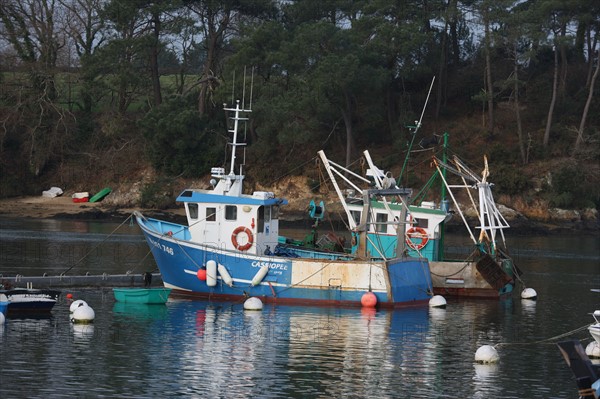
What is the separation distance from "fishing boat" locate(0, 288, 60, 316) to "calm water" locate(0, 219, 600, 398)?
1.65ft

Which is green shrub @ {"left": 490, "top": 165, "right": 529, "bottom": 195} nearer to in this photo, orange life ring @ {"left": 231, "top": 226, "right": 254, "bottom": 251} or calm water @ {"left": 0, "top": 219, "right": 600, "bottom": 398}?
calm water @ {"left": 0, "top": 219, "right": 600, "bottom": 398}

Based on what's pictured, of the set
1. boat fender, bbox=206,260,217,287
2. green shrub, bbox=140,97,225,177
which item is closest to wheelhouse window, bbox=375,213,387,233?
boat fender, bbox=206,260,217,287

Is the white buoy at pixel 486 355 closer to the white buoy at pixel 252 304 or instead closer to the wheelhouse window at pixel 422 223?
the white buoy at pixel 252 304

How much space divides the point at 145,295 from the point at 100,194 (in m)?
46.8

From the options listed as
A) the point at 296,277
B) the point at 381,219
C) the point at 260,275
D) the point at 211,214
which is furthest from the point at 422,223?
the point at 211,214

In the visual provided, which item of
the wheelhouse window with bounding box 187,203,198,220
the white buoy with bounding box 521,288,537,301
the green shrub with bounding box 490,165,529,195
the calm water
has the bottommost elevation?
the calm water

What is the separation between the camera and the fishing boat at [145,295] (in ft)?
117

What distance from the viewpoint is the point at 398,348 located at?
97.8 ft

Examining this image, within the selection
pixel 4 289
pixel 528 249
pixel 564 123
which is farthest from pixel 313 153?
pixel 4 289

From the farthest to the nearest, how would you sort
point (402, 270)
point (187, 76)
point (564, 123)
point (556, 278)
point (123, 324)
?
1. point (187, 76)
2. point (564, 123)
3. point (556, 278)
4. point (402, 270)
5. point (123, 324)

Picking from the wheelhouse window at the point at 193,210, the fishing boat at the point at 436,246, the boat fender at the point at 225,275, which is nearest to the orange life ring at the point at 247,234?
the boat fender at the point at 225,275

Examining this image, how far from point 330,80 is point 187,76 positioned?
2812 centimetres

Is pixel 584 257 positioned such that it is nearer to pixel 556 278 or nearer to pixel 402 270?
pixel 556 278

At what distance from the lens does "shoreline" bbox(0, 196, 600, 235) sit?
71.9m
